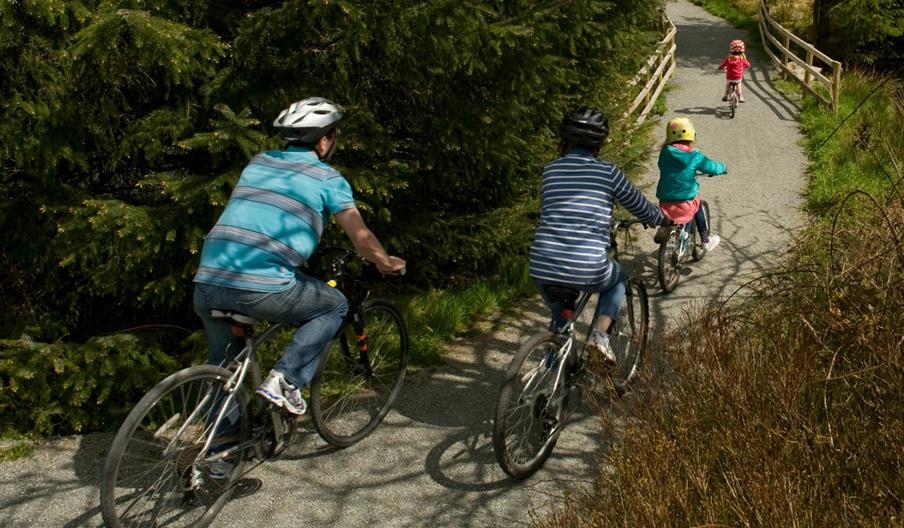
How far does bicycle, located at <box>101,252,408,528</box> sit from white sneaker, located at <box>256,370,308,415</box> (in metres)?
0.09

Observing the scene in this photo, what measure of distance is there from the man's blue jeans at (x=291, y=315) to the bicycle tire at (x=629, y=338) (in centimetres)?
195

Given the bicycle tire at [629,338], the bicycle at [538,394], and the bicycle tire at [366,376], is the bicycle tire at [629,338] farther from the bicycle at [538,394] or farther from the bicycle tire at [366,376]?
the bicycle tire at [366,376]

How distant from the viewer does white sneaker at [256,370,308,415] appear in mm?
4469

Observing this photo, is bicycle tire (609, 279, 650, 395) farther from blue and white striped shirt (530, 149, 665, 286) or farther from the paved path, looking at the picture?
blue and white striped shirt (530, 149, 665, 286)

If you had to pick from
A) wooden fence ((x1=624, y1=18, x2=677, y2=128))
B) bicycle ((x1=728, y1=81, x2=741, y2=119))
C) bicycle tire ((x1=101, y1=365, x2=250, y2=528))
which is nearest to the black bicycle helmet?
bicycle tire ((x1=101, y1=365, x2=250, y2=528))

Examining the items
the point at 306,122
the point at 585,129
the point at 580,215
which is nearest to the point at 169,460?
the point at 306,122

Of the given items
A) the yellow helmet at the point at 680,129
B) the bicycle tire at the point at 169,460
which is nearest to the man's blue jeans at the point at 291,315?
the bicycle tire at the point at 169,460

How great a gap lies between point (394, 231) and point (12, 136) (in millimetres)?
2738

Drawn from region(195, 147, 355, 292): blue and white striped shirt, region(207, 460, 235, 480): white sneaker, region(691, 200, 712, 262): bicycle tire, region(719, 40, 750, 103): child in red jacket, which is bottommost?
region(719, 40, 750, 103): child in red jacket

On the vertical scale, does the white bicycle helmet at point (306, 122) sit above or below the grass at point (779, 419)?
above

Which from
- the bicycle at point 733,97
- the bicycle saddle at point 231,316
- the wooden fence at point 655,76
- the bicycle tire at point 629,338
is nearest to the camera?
the bicycle saddle at point 231,316

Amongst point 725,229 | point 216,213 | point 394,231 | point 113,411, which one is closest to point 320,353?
point 216,213

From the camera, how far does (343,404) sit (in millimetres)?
5711

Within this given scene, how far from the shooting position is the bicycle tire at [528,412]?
14.9 ft
